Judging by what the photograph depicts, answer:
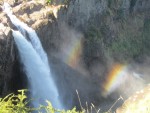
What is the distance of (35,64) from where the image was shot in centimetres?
3419

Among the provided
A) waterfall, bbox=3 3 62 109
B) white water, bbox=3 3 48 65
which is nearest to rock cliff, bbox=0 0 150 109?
waterfall, bbox=3 3 62 109

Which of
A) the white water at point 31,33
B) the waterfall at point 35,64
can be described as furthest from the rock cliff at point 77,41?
the white water at point 31,33

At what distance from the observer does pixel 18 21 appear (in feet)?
121

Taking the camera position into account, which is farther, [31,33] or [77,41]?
[77,41]

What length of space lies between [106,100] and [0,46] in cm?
1723

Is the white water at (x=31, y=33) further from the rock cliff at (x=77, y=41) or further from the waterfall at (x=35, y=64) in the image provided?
the rock cliff at (x=77, y=41)

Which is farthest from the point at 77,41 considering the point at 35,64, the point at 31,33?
the point at 35,64

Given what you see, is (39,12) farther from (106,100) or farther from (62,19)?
(106,100)

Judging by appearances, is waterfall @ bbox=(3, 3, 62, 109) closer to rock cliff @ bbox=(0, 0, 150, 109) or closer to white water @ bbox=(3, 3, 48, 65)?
white water @ bbox=(3, 3, 48, 65)

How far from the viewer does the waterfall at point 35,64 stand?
1319 inches

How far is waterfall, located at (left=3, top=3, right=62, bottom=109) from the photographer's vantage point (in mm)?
33500

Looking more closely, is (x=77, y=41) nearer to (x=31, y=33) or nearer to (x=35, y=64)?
(x=31, y=33)

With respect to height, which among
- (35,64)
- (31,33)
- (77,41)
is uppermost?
(77,41)

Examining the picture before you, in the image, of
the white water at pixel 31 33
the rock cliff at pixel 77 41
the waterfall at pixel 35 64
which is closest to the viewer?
the rock cliff at pixel 77 41
